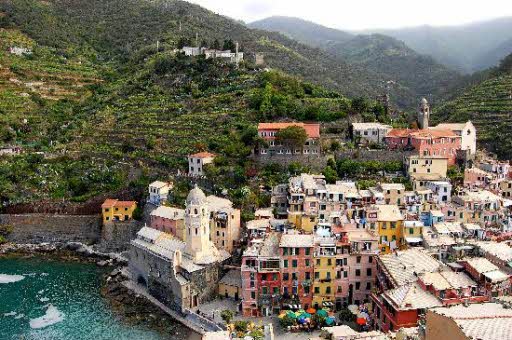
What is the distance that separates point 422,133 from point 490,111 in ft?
78.7

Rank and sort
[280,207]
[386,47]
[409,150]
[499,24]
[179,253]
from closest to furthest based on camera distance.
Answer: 1. [179,253]
2. [280,207]
3. [409,150]
4. [386,47]
5. [499,24]

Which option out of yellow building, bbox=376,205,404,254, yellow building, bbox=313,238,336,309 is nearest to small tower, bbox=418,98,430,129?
yellow building, bbox=376,205,404,254

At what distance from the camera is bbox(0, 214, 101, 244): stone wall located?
53.1m

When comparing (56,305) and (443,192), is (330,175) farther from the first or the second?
(56,305)

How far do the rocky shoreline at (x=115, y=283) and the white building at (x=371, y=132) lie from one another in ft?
80.2

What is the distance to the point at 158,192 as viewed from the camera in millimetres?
49594

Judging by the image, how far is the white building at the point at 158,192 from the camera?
4956 centimetres

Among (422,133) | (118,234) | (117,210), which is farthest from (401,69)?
(118,234)

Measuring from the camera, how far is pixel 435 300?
95.8 feet

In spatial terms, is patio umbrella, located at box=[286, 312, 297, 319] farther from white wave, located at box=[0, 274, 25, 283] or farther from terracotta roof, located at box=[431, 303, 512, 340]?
white wave, located at box=[0, 274, 25, 283]

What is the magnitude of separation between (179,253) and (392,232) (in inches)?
580

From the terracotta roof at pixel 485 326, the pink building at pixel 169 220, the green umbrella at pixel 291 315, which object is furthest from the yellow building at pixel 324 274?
the terracotta roof at pixel 485 326

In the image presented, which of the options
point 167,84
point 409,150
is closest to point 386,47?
point 167,84

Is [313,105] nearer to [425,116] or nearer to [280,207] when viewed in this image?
[425,116]
